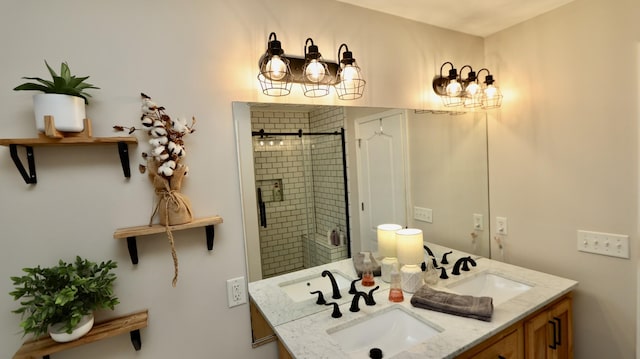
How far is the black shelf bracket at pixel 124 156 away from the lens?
45.6 inches

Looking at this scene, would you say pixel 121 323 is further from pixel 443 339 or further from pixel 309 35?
pixel 309 35

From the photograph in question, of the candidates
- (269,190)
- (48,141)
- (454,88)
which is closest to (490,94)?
(454,88)

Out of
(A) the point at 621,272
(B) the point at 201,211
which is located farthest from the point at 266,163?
(A) the point at 621,272

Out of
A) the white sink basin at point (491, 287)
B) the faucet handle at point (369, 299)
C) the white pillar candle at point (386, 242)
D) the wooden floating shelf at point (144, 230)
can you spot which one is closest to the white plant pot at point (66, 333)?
the wooden floating shelf at point (144, 230)

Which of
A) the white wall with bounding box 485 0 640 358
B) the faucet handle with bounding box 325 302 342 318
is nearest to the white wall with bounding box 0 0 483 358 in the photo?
the faucet handle with bounding box 325 302 342 318

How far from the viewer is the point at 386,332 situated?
140cm

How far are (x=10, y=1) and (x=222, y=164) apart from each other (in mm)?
875

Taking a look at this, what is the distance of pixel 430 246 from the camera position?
199 cm

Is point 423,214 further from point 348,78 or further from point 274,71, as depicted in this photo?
point 274,71

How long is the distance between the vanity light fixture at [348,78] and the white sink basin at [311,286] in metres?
0.97

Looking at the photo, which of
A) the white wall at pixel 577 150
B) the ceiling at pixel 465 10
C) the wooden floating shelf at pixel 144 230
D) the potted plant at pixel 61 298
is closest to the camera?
the potted plant at pixel 61 298

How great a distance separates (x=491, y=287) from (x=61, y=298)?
2.06 metres

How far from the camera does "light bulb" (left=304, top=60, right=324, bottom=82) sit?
146cm

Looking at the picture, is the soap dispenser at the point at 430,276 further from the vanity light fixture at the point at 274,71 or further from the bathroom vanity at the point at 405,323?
the vanity light fixture at the point at 274,71
